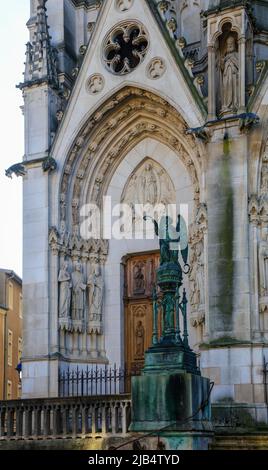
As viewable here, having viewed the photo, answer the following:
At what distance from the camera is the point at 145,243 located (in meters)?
21.6

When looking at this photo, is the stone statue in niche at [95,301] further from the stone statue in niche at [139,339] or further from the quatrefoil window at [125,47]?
the quatrefoil window at [125,47]

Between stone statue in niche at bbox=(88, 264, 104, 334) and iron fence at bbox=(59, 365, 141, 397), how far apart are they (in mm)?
1051

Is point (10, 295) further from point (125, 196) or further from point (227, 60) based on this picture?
point (227, 60)

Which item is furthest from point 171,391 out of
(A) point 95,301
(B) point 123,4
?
(B) point 123,4

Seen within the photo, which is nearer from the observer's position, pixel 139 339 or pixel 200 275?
pixel 200 275

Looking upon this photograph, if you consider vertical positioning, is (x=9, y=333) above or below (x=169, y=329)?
above

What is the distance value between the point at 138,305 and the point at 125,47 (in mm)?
6690

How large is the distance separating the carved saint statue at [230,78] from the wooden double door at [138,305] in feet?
15.1

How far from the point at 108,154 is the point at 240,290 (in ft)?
19.9

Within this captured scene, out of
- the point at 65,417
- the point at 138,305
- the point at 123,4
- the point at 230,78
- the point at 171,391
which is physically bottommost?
the point at 65,417

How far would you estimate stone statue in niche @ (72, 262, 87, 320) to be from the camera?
20938 mm

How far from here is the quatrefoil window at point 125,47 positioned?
2108cm

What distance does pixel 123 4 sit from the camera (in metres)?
21.4

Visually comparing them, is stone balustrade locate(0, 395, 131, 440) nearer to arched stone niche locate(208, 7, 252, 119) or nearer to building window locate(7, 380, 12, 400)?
arched stone niche locate(208, 7, 252, 119)
